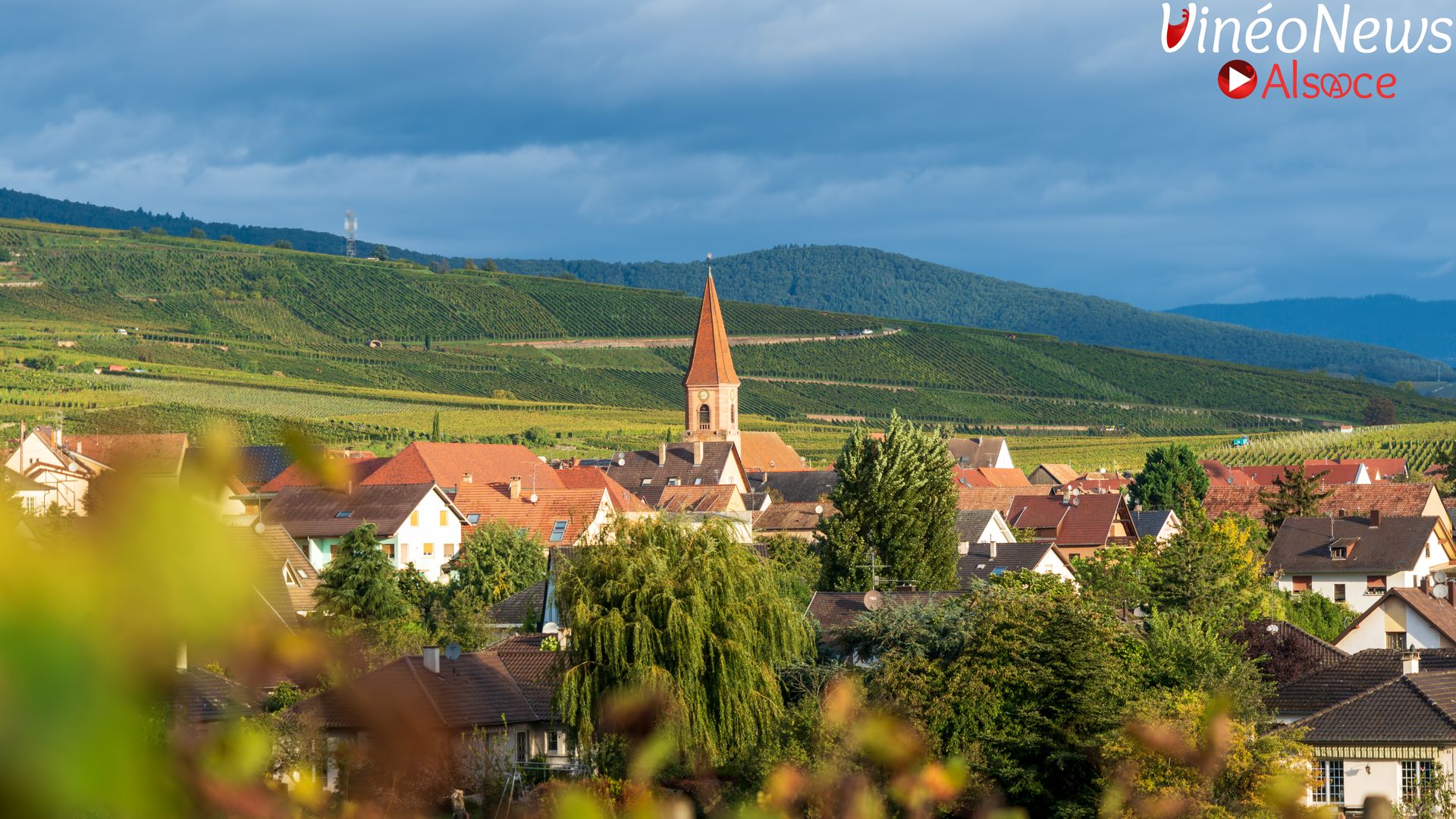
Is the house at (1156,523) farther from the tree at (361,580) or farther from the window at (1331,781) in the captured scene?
the window at (1331,781)

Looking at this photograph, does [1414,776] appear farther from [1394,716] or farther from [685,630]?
[685,630]

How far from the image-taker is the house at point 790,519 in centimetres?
7888

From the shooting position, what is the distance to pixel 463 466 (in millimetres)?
84312

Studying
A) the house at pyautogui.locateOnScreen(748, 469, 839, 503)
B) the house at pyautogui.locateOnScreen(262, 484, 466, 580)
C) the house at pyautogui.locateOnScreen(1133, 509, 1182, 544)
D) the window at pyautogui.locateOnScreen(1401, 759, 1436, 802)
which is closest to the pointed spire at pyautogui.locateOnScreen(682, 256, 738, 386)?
the house at pyautogui.locateOnScreen(748, 469, 839, 503)

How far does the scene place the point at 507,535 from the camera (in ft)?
183

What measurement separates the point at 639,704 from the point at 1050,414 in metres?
182

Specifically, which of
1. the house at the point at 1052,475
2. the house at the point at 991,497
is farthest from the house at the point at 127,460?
the house at the point at 1052,475

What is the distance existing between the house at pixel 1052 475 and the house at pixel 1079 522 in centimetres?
4216

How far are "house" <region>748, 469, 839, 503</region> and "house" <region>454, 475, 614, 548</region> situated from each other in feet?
77.6

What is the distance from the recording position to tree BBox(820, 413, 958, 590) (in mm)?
52000

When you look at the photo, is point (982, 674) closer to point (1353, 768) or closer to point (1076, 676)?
point (1076, 676)

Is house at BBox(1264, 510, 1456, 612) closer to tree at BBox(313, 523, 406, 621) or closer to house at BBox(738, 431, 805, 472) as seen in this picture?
tree at BBox(313, 523, 406, 621)

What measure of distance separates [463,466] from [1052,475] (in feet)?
174

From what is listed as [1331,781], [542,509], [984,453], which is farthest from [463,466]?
[1331,781]
